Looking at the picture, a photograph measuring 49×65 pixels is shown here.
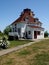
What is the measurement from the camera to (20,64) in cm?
1280

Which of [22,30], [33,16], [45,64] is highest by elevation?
[33,16]

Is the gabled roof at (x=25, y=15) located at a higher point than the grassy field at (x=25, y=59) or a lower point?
higher

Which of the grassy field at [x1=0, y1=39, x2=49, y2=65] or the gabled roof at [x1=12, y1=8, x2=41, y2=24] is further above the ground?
the gabled roof at [x1=12, y1=8, x2=41, y2=24]

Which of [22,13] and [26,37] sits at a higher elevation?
[22,13]

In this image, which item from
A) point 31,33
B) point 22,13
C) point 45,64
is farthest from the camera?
point 22,13

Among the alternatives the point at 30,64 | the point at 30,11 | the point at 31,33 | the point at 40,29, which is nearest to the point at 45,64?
the point at 30,64

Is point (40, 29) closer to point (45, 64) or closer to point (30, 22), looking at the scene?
point (30, 22)

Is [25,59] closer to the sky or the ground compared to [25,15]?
closer to the ground

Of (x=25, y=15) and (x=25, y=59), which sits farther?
(x=25, y=15)

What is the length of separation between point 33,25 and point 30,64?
38.9 m

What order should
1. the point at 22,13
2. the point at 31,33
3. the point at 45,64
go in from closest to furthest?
the point at 45,64
the point at 31,33
the point at 22,13

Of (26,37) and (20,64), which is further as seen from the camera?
(26,37)

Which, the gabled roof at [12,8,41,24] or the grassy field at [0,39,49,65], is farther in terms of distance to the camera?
the gabled roof at [12,8,41,24]

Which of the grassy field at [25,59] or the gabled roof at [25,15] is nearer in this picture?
the grassy field at [25,59]
